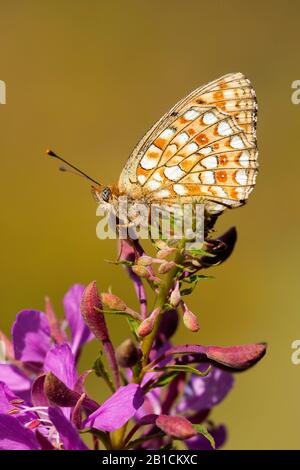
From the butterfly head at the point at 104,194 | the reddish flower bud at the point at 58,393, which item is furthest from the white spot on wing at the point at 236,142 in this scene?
the reddish flower bud at the point at 58,393

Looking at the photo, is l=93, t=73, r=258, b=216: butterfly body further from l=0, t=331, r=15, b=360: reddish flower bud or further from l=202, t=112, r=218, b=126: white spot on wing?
l=0, t=331, r=15, b=360: reddish flower bud

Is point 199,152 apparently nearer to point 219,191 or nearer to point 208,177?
point 208,177

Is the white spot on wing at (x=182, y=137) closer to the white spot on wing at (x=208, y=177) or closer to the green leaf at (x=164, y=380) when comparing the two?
the white spot on wing at (x=208, y=177)

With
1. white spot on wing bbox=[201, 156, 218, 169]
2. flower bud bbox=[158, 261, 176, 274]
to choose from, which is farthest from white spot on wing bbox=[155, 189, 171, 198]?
flower bud bbox=[158, 261, 176, 274]

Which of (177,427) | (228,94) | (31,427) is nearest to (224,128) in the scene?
(228,94)

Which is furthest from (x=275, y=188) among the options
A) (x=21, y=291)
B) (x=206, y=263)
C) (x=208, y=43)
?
(x=206, y=263)
